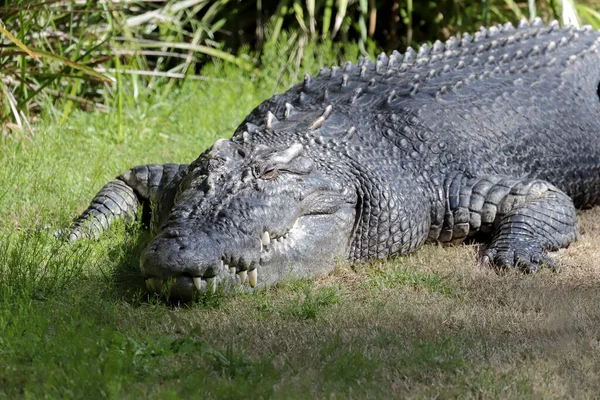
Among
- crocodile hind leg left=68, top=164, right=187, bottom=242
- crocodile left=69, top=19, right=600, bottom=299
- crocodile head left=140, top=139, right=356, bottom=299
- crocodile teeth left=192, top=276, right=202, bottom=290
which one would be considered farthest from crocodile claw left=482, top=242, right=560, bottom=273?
crocodile hind leg left=68, top=164, right=187, bottom=242

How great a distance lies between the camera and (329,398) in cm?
334

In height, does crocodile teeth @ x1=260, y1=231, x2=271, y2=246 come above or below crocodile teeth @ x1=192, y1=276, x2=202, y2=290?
above

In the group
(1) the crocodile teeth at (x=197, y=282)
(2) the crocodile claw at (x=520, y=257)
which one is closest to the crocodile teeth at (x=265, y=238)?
(1) the crocodile teeth at (x=197, y=282)

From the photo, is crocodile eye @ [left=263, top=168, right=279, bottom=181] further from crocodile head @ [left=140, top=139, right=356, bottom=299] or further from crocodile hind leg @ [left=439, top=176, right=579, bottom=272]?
crocodile hind leg @ [left=439, top=176, right=579, bottom=272]

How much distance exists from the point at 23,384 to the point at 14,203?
2.57 metres

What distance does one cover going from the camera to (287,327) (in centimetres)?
414

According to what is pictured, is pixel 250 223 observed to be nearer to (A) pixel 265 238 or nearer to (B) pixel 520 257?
(A) pixel 265 238

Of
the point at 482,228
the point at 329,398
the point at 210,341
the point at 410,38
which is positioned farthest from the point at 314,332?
the point at 410,38

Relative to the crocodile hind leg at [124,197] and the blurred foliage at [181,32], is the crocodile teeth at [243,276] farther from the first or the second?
the blurred foliage at [181,32]

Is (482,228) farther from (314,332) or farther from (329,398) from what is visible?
(329,398)

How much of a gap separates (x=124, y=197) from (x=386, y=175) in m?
1.71

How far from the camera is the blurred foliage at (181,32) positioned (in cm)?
724

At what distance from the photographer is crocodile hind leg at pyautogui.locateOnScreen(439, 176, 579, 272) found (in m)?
5.32

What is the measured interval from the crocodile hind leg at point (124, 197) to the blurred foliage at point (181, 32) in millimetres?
1293
